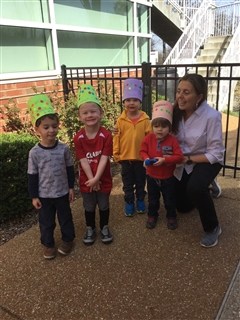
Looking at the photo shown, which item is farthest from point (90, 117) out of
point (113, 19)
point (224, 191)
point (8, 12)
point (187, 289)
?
point (113, 19)

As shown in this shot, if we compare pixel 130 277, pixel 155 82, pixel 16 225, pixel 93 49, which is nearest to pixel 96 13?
pixel 93 49

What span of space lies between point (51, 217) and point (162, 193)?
3.34 feet

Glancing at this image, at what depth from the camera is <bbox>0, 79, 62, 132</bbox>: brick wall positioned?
4496 millimetres

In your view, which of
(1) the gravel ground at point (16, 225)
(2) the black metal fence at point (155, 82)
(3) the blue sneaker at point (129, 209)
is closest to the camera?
(1) the gravel ground at point (16, 225)

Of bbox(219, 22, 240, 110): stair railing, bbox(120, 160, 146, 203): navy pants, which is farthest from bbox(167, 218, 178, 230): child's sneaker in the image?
bbox(219, 22, 240, 110): stair railing

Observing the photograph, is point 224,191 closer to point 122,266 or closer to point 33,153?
point 122,266

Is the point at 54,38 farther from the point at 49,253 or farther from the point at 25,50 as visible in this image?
the point at 49,253

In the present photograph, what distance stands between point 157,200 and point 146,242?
15.8 inches

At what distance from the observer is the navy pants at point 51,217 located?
2391mm

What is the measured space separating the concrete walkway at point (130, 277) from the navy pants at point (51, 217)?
20 cm

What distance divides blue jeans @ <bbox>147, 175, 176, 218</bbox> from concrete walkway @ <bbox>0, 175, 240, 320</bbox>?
183 millimetres

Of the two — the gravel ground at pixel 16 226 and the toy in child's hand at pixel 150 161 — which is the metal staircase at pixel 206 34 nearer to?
the toy in child's hand at pixel 150 161

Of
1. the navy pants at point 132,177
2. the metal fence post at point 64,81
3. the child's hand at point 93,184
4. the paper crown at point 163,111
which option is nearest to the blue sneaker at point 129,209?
the navy pants at point 132,177

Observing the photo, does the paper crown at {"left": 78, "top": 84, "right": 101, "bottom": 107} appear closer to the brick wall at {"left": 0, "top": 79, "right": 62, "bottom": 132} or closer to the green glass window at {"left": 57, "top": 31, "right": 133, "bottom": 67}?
the brick wall at {"left": 0, "top": 79, "right": 62, "bottom": 132}
